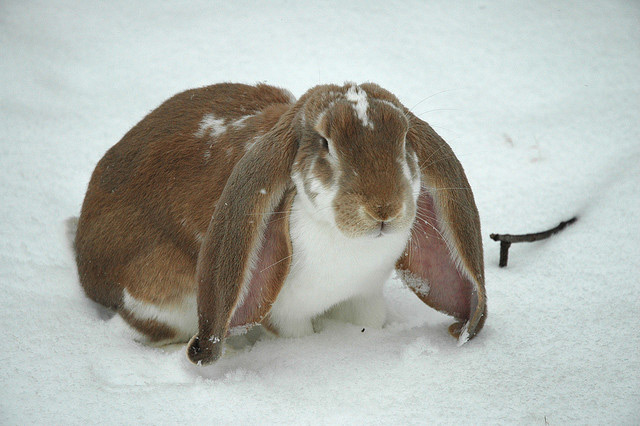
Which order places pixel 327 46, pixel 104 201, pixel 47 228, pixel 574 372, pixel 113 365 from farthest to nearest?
pixel 327 46 < pixel 47 228 < pixel 104 201 < pixel 113 365 < pixel 574 372

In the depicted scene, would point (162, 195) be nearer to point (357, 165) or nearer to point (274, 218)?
point (274, 218)

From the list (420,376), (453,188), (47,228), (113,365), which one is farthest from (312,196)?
(47,228)

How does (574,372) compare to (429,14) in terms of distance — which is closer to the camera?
(574,372)

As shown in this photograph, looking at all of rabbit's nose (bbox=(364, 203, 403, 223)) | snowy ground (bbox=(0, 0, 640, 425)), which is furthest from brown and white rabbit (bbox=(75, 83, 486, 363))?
snowy ground (bbox=(0, 0, 640, 425))

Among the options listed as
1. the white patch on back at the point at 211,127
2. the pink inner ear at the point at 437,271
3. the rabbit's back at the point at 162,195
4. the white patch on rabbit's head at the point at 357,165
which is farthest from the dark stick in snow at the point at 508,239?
the white patch on back at the point at 211,127

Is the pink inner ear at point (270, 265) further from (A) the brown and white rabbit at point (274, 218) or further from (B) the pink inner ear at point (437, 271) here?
(B) the pink inner ear at point (437, 271)

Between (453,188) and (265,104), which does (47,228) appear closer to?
(265,104)

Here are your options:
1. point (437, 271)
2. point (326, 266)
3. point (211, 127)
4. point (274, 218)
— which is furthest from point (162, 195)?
point (437, 271)
